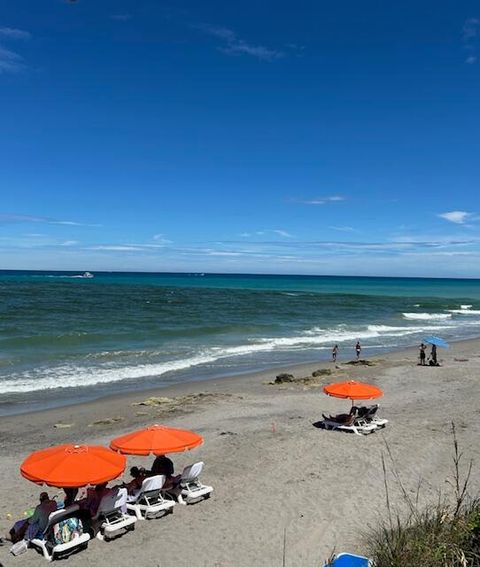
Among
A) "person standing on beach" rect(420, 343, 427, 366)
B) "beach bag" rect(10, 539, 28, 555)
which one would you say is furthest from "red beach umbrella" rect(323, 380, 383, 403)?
"person standing on beach" rect(420, 343, 427, 366)

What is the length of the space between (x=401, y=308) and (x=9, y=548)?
6332 centimetres

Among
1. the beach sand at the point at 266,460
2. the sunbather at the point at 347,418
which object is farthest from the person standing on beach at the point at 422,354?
the sunbather at the point at 347,418

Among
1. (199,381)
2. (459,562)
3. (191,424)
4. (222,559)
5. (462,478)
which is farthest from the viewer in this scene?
(199,381)

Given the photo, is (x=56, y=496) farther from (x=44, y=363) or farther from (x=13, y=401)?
(x=44, y=363)

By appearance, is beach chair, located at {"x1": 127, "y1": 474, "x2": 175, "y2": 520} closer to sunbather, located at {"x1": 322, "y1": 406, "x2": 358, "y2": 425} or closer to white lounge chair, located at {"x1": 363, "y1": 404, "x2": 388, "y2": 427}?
sunbather, located at {"x1": 322, "y1": 406, "x2": 358, "y2": 425}

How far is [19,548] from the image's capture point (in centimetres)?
841

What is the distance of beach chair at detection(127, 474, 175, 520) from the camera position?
966 centimetres

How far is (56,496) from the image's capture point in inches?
422

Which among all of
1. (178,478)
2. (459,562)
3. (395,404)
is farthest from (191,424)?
(459,562)

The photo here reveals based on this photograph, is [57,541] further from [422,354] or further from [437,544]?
[422,354]

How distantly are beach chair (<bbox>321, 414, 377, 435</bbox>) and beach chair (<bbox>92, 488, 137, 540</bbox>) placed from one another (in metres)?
7.13

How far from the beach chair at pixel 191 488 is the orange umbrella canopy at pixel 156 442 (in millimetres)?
548

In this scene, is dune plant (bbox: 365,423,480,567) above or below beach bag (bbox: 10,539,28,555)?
above

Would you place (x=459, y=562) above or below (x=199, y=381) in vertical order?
above
